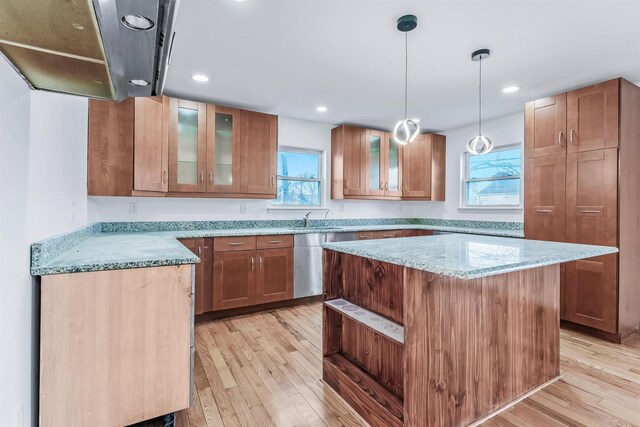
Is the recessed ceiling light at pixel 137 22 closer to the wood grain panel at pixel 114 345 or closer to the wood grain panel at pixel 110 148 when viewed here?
the wood grain panel at pixel 114 345

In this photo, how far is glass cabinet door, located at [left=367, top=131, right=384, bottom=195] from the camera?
15.6 feet

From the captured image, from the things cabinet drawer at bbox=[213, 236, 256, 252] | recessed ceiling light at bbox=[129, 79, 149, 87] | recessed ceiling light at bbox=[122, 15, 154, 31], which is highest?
recessed ceiling light at bbox=[129, 79, 149, 87]

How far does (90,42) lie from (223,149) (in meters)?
2.77

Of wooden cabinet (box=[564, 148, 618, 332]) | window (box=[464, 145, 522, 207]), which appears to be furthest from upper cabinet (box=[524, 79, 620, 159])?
window (box=[464, 145, 522, 207])

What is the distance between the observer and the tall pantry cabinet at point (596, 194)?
2.89 meters

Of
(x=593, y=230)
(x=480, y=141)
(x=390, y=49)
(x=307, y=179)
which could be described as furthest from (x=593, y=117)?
(x=307, y=179)

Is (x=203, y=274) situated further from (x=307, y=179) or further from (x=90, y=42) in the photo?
(x=90, y=42)

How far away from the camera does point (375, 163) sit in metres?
4.84

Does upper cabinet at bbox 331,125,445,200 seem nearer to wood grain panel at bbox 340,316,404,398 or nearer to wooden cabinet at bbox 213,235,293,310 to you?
wooden cabinet at bbox 213,235,293,310

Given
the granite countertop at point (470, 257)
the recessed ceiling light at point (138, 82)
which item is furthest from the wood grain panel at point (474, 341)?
the recessed ceiling light at point (138, 82)

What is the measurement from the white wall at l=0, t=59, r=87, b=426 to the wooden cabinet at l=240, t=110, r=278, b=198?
2.02 metres

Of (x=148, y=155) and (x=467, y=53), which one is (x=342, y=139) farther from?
(x=148, y=155)

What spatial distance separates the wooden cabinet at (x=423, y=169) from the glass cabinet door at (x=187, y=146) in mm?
3044

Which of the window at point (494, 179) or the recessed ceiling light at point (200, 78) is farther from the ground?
the recessed ceiling light at point (200, 78)
